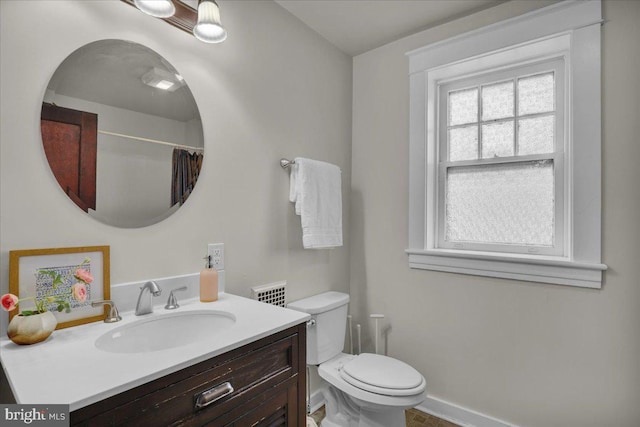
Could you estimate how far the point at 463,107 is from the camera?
2080 mm

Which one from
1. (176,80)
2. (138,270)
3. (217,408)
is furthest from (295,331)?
(176,80)

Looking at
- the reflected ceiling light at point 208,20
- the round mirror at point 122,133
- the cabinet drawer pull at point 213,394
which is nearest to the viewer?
the cabinet drawer pull at point 213,394

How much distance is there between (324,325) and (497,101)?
167cm

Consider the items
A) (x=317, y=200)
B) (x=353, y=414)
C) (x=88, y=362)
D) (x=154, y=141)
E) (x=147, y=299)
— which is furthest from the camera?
(x=317, y=200)

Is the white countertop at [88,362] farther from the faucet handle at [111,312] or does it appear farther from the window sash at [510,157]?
the window sash at [510,157]

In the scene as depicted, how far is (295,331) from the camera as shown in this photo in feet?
3.76

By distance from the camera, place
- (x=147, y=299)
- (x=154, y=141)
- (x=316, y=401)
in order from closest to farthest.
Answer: (x=147, y=299) → (x=154, y=141) → (x=316, y=401)

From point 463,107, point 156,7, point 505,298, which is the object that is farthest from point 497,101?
point 156,7

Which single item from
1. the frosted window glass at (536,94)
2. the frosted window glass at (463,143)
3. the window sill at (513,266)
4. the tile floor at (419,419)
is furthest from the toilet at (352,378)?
the frosted window glass at (536,94)

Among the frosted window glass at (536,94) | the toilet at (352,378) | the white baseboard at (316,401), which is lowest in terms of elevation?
the white baseboard at (316,401)

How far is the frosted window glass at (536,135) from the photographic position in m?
1.80

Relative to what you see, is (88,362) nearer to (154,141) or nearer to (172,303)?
(172,303)

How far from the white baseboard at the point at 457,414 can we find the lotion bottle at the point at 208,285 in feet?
4.99

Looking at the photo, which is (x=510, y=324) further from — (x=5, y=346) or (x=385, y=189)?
(x=5, y=346)
